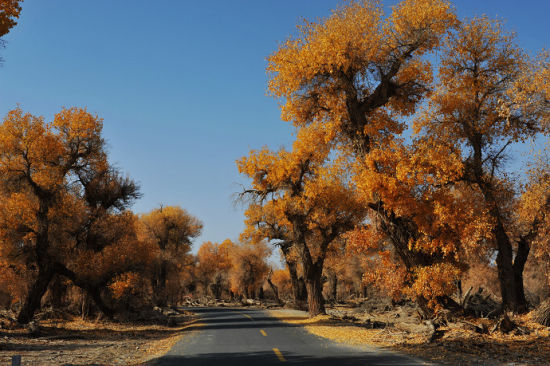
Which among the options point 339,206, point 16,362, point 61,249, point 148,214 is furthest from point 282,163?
point 148,214

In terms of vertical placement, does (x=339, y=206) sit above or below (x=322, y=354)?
above

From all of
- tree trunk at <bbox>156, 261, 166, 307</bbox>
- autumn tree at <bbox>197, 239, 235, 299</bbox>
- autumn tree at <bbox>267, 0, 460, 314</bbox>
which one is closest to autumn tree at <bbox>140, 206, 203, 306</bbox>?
tree trunk at <bbox>156, 261, 166, 307</bbox>

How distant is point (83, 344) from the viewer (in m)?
19.0

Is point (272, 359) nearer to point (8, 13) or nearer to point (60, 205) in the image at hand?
point (8, 13)

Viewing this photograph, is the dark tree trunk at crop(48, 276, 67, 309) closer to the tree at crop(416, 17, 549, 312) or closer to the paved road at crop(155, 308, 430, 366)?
the paved road at crop(155, 308, 430, 366)

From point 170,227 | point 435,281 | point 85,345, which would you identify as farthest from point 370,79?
point 170,227

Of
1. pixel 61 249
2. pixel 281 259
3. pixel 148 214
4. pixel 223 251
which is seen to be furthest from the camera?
pixel 223 251

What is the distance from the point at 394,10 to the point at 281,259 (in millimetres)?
33313

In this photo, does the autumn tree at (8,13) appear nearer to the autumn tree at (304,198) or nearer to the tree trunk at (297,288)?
the autumn tree at (304,198)

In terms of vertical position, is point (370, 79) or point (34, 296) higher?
point (370, 79)

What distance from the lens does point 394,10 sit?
18.1 m

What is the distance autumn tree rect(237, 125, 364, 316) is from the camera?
27.7 metres

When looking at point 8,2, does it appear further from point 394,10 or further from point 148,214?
point 148,214

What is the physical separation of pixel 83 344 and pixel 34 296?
313 inches
